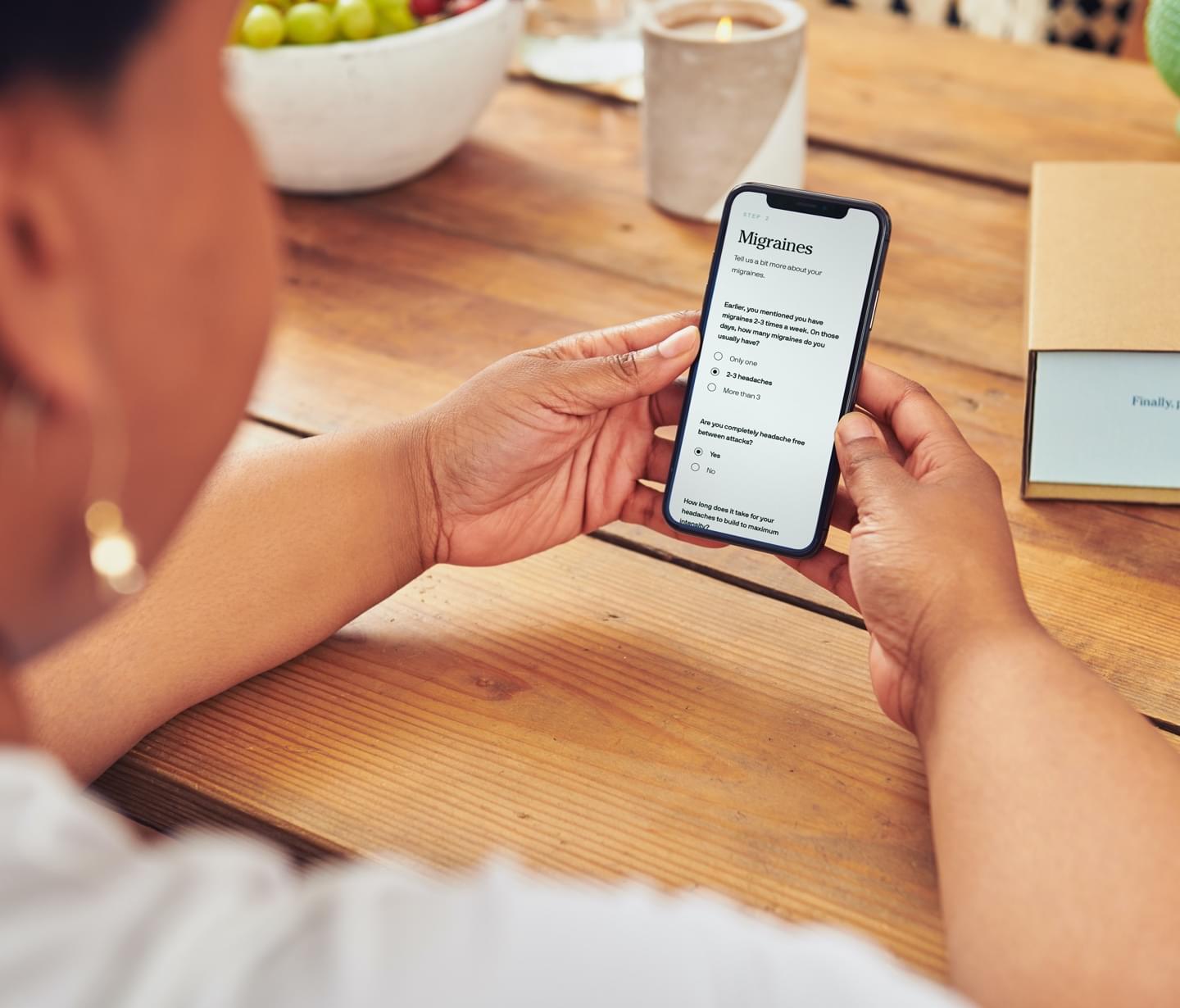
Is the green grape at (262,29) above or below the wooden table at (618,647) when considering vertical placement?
above

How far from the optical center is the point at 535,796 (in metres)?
0.61

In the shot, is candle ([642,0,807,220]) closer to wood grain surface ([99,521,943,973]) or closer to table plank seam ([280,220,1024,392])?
table plank seam ([280,220,1024,392])

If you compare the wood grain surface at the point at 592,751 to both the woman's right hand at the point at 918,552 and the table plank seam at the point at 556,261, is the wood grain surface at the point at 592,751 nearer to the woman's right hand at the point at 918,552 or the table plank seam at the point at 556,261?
the woman's right hand at the point at 918,552

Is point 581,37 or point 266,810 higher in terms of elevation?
point 581,37

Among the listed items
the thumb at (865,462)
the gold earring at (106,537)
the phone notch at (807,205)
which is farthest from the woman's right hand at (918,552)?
the gold earring at (106,537)

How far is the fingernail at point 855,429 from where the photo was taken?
0.71m

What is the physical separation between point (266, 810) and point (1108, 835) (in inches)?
15.4

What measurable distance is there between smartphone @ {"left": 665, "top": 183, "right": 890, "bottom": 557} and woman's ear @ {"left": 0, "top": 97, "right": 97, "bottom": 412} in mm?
482

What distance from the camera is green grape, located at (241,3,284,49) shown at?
3.44 ft

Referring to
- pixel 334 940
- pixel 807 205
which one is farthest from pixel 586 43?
pixel 334 940

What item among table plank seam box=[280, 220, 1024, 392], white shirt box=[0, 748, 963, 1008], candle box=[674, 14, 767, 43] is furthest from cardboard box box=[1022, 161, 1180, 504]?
white shirt box=[0, 748, 963, 1008]

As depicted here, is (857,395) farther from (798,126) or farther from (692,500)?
(798,126)

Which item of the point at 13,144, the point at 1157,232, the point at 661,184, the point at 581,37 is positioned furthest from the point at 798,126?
the point at 13,144

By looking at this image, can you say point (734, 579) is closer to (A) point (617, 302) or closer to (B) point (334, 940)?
(A) point (617, 302)
